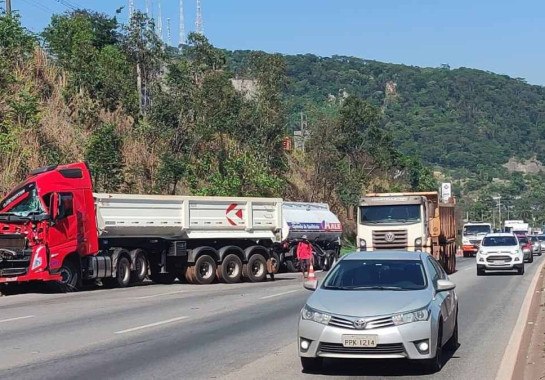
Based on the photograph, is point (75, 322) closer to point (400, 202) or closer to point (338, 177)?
point (400, 202)

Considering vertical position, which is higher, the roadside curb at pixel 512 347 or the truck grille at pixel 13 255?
the truck grille at pixel 13 255

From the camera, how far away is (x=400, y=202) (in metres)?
31.1

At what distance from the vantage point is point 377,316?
1016 cm

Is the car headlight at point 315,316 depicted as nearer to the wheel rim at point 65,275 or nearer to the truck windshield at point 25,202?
→ the truck windshield at point 25,202

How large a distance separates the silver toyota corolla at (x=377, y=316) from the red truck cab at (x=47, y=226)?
1473 centimetres

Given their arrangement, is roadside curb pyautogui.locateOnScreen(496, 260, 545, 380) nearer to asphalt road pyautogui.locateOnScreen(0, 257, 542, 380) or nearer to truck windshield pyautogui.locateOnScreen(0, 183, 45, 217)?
asphalt road pyautogui.locateOnScreen(0, 257, 542, 380)

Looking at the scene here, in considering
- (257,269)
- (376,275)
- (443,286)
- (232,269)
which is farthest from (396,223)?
(443,286)

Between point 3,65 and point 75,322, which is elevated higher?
point 3,65

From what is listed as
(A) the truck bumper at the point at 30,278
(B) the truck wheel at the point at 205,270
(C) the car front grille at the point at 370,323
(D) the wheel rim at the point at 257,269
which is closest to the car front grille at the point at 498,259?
(D) the wheel rim at the point at 257,269

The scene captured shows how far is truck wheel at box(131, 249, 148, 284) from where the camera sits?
28047 mm

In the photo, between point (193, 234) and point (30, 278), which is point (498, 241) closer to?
point (193, 234)

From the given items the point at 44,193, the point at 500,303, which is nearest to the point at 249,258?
the point at 44,193

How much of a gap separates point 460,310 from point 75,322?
8.06m

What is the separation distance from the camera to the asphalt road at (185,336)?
11.1 m
